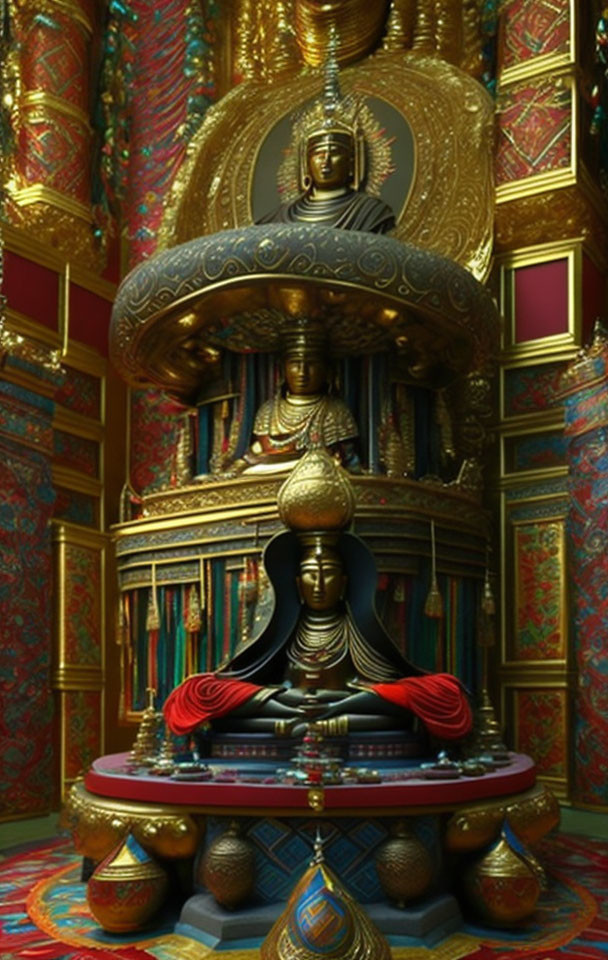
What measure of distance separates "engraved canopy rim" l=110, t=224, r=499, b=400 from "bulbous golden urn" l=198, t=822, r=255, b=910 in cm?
315

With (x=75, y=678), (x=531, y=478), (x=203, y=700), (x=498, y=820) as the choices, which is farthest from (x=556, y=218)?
(x=498, y=820)

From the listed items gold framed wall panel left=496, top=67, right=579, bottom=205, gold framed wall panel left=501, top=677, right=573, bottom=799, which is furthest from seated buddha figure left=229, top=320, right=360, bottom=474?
gold framed wall panel left=496, top=67, right=579, bottom=205

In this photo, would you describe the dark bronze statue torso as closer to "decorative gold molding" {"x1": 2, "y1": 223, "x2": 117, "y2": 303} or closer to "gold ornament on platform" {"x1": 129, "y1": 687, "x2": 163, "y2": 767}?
"decorative gold molding" {"x1": 2, "y1": 223, "x2": 117, "y2": 303}

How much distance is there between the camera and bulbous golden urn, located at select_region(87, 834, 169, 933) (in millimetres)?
3541

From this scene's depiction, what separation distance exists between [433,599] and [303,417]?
135 cm

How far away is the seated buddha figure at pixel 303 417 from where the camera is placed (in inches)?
246

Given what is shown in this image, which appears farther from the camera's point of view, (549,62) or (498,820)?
(549,62)

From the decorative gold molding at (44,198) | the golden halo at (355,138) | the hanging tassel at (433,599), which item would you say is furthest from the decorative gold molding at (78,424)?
the hanging tassel at (433,599)

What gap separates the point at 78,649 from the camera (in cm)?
682

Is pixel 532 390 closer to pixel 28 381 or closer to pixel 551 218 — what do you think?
pixel 551 218

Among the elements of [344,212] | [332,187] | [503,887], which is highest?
[332,187]

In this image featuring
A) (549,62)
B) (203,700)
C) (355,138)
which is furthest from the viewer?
(355,138)

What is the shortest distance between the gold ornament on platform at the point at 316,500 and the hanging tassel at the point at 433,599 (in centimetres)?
146

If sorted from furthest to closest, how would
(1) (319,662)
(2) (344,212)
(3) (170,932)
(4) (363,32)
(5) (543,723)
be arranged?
(4) (363,32), (2) (344,212), (5) (543,723), (1) (319,662), (3) (170,932)
